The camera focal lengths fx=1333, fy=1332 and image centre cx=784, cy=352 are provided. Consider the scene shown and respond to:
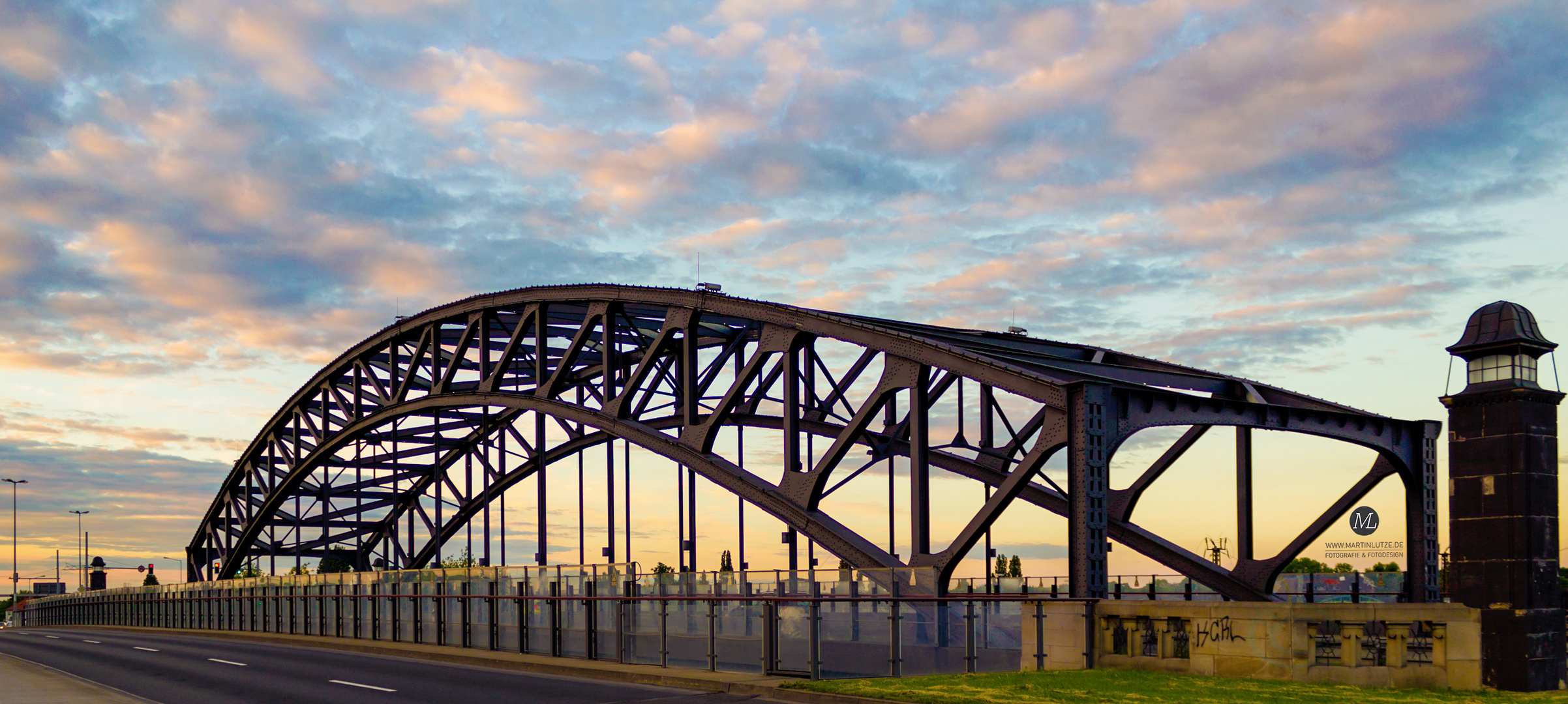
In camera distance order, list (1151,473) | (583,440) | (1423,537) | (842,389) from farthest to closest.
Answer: (583,440)
(842,389)
(1151,473)
(1423,537)

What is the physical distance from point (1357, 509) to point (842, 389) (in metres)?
14.2

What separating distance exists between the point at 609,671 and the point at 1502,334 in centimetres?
1678

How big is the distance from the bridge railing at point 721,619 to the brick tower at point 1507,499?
6.50m

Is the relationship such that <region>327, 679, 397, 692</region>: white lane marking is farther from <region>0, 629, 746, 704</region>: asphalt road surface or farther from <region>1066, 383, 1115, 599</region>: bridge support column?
<region>1066, 383, 1115, 599</region>: bridge support column

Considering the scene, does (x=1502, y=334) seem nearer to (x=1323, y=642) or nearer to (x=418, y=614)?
(x=1323, y=642)

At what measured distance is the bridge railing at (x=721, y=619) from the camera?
933 inches

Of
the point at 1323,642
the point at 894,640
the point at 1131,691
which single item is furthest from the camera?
the point at 894,640

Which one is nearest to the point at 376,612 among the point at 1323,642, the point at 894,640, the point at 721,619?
the point at 721,619

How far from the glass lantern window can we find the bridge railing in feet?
24.4

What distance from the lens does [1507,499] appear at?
1959 cm

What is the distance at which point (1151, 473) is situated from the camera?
36.6 metres

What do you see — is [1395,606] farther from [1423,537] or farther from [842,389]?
[842,389]

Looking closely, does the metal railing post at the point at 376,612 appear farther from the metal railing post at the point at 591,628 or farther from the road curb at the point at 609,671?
the metal railing post at the point at 591,628

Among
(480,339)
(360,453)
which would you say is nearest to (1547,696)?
(480,339)
